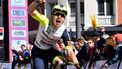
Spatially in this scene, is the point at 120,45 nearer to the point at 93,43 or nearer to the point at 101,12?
the point at 93,43

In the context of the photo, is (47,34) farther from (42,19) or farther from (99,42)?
(99,42)

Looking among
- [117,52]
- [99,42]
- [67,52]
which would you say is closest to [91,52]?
[99,42]

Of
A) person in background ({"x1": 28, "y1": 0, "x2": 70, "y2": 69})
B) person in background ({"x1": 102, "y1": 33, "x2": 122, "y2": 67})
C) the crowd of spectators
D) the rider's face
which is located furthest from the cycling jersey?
person in background ({"x1": 102, "y1": 33, "x2": 122, "y2": 67})

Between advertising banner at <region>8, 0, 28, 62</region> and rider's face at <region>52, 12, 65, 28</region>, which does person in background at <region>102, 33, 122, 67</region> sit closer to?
rider's face at <region>52, 12, 65, 28</region>

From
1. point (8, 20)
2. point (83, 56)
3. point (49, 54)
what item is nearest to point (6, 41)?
point (8, 20)

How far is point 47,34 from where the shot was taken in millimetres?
7109

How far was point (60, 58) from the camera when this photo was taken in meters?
6.77

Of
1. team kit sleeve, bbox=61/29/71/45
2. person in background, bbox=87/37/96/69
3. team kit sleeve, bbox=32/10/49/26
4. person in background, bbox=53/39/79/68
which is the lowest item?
person in background, bbox=87/37/96/69

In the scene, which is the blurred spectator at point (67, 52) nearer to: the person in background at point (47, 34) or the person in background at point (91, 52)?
the person in background at point (47, 34)

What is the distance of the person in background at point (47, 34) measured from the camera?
6.86 meters

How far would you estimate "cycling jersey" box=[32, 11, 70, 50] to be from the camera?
7016 millimetres

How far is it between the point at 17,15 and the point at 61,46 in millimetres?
16875

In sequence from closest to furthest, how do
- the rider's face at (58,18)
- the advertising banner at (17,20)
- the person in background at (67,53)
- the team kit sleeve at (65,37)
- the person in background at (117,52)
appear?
the person in background at (67,53) → the rider's face at (58,18) → the team kit sleeve at (65,37) → the person in background at (117,52) → the advertising banner at (17,20)

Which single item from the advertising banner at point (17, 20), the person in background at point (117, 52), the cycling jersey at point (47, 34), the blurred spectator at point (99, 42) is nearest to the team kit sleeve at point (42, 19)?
the cycling jersey at point (47, 34)
